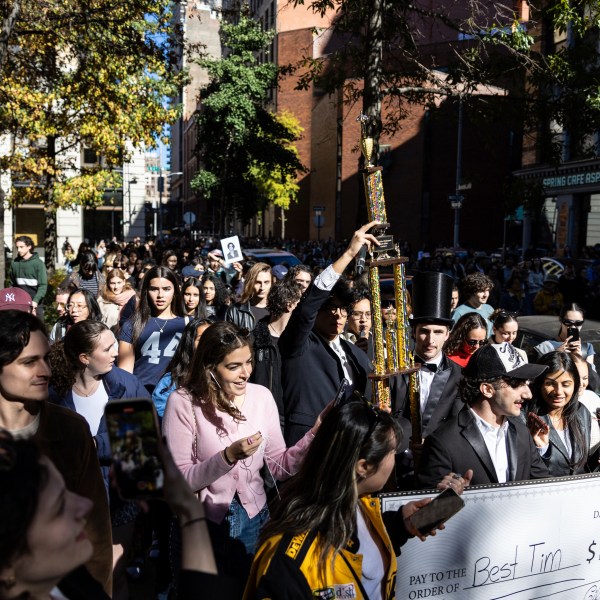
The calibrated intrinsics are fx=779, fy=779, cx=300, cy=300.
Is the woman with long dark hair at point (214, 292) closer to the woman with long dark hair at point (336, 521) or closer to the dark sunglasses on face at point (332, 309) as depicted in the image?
the dark sunglasses on face at point (332, 309)

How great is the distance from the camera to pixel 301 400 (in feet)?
16.2

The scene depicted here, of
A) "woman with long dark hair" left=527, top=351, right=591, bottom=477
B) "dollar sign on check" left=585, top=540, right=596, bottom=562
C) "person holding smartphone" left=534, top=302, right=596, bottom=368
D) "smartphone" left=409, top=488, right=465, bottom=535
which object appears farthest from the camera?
"person holding smartphone" left=534, top=302, right=596, bottom=368

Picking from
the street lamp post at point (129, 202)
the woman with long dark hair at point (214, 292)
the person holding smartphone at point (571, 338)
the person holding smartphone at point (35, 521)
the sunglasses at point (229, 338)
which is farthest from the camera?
the street lamp post at point (129, 202)

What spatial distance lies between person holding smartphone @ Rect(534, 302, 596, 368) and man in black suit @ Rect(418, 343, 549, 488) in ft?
9.99

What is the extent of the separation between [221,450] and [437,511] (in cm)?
112

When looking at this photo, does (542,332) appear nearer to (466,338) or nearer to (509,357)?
(466,338)

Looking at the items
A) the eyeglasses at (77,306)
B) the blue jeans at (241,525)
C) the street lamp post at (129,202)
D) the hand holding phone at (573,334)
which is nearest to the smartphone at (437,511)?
the blue jeans at (241,525)

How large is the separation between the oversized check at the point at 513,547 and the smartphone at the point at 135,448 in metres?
2.07

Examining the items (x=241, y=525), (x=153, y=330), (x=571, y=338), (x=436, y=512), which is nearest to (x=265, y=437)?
(x=241, y=525)

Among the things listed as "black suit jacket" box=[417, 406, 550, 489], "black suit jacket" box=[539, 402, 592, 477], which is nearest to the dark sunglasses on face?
"black suit jacket" box=[417, 406, 550, 489]

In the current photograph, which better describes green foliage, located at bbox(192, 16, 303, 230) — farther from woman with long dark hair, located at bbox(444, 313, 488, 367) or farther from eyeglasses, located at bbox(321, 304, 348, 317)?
eyeglasses, located at bbox(321, 304, 348, 317)

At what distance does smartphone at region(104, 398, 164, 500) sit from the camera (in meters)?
1.68

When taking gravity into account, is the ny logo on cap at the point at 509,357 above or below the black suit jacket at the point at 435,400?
above

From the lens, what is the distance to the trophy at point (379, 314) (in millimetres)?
4273
